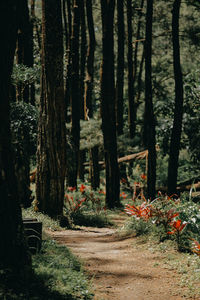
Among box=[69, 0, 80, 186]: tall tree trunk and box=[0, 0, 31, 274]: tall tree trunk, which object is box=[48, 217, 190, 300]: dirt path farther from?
box=[69, 0, 80, 186]: tall tree trunk

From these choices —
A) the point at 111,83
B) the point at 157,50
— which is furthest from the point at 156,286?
the point at 157,50

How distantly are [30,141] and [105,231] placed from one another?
3134 millimetres

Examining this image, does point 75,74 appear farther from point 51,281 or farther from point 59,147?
point 51,281

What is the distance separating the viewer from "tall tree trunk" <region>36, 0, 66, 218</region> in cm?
866

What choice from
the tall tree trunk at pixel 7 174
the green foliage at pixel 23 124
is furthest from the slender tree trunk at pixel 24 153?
the tall tree trunk at pixel 7 174

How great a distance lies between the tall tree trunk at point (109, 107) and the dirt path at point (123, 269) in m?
4.46

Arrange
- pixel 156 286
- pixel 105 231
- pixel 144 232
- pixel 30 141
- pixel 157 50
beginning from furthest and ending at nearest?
pixel 157 50 < pixel 30 141 < pixel 105 231 < pixel 144 232 < pixel 156 286

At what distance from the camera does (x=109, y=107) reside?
12102 mm

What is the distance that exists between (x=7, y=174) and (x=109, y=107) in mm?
8556

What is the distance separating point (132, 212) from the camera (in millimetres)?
7535

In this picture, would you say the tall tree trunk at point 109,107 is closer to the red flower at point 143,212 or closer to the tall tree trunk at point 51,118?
Answer: the tall tree trunk at point 51,118

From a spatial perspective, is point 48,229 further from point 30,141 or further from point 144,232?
point 30,141

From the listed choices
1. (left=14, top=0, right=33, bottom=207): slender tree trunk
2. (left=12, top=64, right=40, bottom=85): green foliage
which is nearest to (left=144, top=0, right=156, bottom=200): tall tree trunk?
(left=14, top=0, right=33, bottom=207): slender tree trunk

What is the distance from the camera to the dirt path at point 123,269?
460 centimetres
